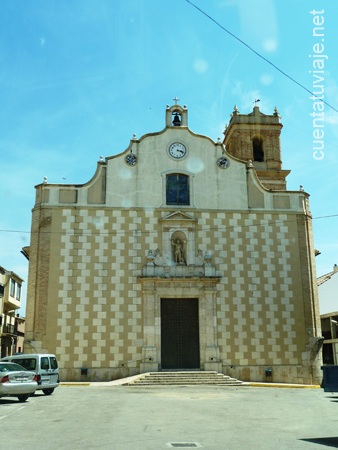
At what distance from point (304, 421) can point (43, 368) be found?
11396 mm

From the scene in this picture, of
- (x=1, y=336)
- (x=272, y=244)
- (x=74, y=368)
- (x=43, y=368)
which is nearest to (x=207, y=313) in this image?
(x=272, y=244)

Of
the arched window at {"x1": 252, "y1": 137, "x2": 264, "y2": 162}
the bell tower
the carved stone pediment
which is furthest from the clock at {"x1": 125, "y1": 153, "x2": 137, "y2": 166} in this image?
the arched window at {"x1": 252, "y1": 137, "x2": 264, "y2": 162}

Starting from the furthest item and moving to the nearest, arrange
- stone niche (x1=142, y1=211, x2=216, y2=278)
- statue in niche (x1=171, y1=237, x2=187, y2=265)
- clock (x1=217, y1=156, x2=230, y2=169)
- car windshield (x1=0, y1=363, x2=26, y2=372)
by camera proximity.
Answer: clock (x1=217, y1=156, x2=230, y2=169), statue in niche (x1=171, y1=237, x2=187, y2=265), stone niche (x1=142, y1=211, x2=216, y2=278), car windshield (x1=0, y1=363, x2=26, y2=372)

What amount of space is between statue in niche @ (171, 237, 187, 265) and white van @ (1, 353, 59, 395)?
33.5 ft

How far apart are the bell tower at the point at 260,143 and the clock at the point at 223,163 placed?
4.92m

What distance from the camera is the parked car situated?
16.5 meters

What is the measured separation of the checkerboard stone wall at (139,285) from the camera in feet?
88.1

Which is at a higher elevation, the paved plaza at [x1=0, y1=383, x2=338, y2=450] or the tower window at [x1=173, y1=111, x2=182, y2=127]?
the tower window at [x1=173, y1=111, x2=182, y2=127]

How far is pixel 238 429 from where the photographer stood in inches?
427

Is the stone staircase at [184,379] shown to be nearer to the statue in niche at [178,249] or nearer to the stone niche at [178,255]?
the stone niche at [178,255]

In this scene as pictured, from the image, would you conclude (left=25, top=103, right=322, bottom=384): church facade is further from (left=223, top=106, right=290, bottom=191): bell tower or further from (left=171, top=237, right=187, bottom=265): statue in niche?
(left=223, top=106, right=290, bottom=191): bell tower

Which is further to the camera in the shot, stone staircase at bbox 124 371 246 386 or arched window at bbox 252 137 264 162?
arched window at bbox 252 137 264 162

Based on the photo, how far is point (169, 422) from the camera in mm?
11836

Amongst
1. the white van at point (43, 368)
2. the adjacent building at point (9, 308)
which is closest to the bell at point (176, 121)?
the white van at point (43, 368)
